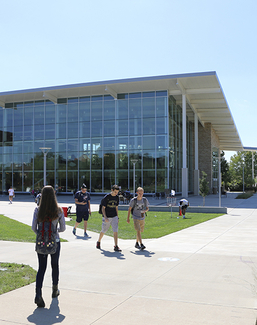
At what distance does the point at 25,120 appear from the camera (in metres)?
42.0

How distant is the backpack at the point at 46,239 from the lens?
194 inches

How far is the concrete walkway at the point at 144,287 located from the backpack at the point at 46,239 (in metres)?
0.77

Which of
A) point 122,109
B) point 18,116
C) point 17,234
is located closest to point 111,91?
point 122,109

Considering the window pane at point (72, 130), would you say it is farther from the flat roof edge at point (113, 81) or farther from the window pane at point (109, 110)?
the flat roof edge at point (113, 81)

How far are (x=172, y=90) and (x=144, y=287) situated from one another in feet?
108

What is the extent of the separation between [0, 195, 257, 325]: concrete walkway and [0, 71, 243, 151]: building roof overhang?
26.1 metres

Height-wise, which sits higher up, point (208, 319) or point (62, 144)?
point (62, 144)

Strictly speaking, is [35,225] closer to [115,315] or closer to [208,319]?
[115,315]

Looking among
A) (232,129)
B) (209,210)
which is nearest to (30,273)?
(209,210)

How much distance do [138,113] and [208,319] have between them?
34177 millimetres

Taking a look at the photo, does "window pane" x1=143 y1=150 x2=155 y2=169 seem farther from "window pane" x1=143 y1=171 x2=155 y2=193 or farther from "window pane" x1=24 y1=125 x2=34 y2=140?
"window pane" x1=24 y1=125 x2=34 y2=140

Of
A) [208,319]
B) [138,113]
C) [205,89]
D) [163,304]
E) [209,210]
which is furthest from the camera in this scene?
[138,113]

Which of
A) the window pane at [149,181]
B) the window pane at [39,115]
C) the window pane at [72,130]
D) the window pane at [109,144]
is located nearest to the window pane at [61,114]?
the window pane at [72,130]

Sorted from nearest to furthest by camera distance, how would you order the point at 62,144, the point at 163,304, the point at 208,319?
the point at 208,319 → the point at 163,304 → the point at 62,144
